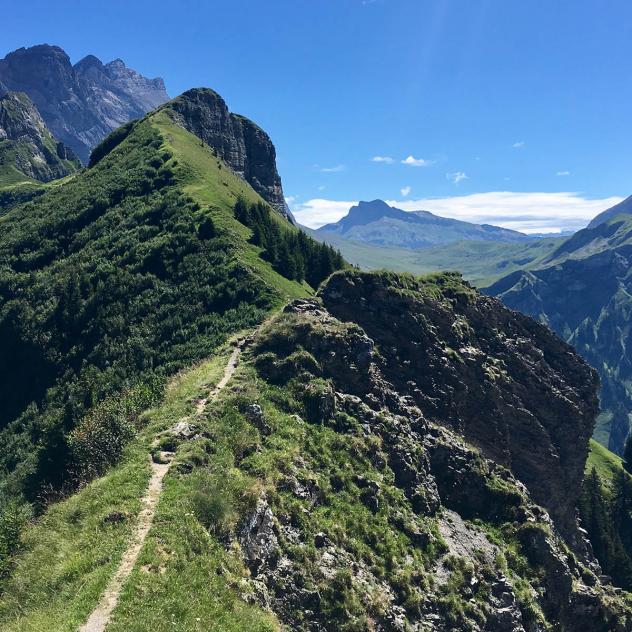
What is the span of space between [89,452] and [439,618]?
2670 cm

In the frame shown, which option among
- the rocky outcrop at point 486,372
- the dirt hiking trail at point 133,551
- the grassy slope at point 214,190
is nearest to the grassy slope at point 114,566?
the dirt hiking trail at point 133,551

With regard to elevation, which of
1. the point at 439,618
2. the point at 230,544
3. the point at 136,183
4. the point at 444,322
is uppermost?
the point at 136,183

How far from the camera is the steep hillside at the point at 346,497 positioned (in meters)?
23.8

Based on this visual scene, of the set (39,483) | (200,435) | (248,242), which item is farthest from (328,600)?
(248,242)

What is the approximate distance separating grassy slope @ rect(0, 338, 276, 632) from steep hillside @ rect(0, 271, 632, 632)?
97mm

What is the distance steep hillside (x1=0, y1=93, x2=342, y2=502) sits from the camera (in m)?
40.1

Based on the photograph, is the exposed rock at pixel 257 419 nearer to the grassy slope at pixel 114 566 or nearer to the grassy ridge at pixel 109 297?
the grassy slope at pixel 114 566

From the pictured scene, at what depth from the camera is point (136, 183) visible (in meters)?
112

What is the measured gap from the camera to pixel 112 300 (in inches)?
2926

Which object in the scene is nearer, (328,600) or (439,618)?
(328,600)

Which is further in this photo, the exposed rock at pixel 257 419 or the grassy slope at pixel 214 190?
the grassy slope at pixel 214 190

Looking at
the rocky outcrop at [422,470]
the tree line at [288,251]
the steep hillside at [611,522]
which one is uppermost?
the tree line at [288,251]

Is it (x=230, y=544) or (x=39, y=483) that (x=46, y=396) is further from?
(x=230, y=544)

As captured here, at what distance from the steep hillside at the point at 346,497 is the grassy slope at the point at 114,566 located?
10cm
